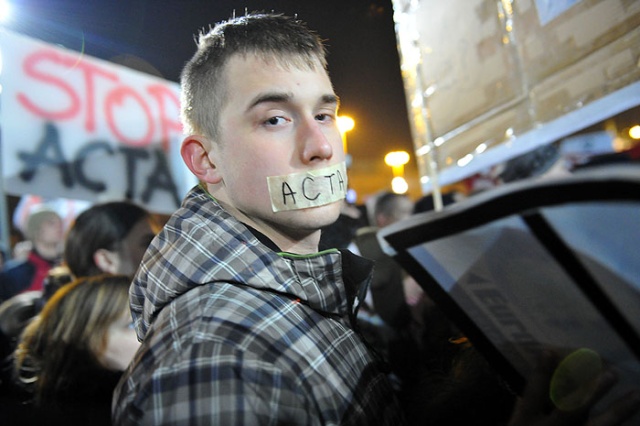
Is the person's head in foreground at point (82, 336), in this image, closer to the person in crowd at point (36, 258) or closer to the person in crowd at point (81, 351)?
the person in crowd at point (81, 351)

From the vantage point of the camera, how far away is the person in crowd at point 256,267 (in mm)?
586

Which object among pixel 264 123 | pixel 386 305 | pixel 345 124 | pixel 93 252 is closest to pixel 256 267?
Result: pixel 264 123

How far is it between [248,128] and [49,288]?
4.25 feet

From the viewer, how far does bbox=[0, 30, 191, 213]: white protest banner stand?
4.30 ft

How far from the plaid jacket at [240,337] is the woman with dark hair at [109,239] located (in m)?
0.60

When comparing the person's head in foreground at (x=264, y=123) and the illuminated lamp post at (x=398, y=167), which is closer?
the person's head in foreground at (x=264, y=123)

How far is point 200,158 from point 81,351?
0.82 metres

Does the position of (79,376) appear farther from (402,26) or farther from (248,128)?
(402,26)

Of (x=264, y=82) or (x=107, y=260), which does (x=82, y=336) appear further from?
(x=264, y=82)

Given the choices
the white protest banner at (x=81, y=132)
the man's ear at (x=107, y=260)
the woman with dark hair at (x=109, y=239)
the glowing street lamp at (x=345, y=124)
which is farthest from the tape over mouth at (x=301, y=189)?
the man's ear at (x=107, y=260)

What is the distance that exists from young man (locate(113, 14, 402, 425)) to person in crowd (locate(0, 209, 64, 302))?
3.76 feet

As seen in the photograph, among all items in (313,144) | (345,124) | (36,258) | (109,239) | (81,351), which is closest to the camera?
(313,144)

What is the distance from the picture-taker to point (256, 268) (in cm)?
71

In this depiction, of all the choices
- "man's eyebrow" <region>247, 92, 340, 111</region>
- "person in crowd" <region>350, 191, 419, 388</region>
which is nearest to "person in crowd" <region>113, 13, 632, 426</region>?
"man's eyebrow" <region>247, 92, 340, 111</region>
